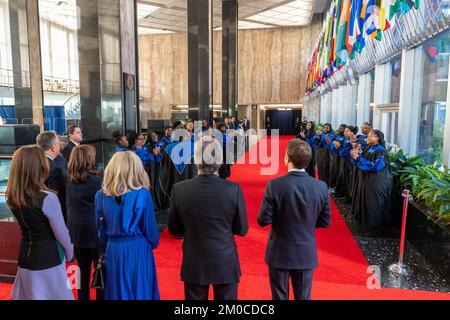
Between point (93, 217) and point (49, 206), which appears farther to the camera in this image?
point (93, 217)

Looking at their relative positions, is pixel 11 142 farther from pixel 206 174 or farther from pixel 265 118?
pixel 265 118

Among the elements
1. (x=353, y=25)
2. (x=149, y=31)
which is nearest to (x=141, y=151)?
(x=353, y=25)

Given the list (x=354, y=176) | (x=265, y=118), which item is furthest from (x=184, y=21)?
(x=354, y=176)

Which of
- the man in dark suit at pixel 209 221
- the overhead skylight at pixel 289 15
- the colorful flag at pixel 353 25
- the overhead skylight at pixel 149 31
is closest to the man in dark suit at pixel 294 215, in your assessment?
the man in dark suit at pixel 209 221

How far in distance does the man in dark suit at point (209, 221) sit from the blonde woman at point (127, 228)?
11.4 inches

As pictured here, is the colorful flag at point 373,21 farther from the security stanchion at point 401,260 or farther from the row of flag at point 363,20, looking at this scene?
the security stanchion at point 401,260

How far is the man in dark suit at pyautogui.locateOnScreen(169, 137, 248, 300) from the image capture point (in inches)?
92.4

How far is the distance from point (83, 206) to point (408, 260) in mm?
3972

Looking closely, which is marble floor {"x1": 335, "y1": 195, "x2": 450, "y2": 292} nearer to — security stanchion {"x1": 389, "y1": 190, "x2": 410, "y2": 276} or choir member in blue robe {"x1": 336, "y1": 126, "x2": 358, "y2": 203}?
security stanchion {"x1": 389, "y1": 190, "x2": 410, "y2": 276}

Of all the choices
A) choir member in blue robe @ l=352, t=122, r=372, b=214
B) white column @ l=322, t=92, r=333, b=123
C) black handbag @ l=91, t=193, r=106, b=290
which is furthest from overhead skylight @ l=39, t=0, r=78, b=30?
black handbag @ l=91, t=193, r=106, b=290

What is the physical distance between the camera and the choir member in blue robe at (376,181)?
17.1 feet

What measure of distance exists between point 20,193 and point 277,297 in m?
1.95

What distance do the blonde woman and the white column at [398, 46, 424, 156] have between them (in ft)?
19.5
